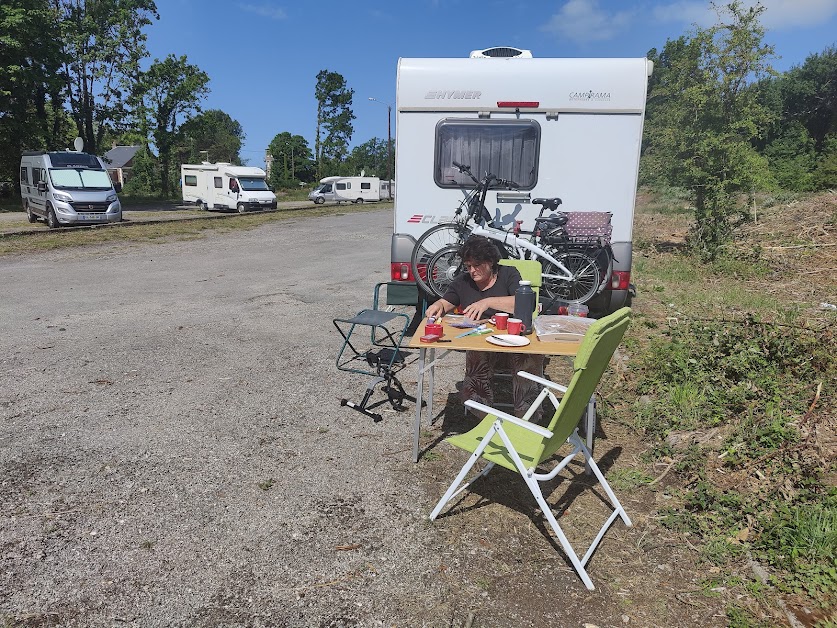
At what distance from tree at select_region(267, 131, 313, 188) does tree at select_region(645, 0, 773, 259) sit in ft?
183

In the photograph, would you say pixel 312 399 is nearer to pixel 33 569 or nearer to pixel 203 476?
pixel 203 476

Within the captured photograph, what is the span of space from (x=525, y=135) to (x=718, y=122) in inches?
254

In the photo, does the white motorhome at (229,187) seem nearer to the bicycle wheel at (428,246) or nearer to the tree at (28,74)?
the tree at (28,74)

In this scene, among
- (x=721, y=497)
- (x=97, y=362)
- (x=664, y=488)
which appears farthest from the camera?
(x=97, y=362)

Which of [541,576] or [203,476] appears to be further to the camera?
[203,476]

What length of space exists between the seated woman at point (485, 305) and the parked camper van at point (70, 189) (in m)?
17.5

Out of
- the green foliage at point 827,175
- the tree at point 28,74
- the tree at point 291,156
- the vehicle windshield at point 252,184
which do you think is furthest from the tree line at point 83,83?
the green foliage at point 827,175

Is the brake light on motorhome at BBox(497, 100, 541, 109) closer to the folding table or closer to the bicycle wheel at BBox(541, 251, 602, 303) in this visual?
the bicycle wheel at BBox(541, 251, 602, 303)

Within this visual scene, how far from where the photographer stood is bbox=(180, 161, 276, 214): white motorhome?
2764 cm

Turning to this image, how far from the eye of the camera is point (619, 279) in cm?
634

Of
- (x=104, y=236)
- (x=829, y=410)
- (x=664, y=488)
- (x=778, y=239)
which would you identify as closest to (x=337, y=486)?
(x=664, y=488)

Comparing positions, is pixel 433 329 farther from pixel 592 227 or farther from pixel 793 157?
pixel 793 157

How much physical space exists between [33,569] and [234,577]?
97cm

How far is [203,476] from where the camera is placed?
3.67 m
